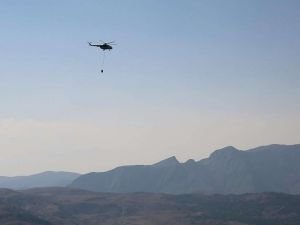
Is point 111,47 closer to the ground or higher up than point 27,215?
higher up

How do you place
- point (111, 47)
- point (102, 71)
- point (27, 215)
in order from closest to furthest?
point (102, 71)
point (111, 47)
point (27, 215)

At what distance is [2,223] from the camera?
178500 mm

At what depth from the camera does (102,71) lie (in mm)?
87188

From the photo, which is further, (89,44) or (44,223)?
(44,223)

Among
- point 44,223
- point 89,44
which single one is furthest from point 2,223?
point 89,44

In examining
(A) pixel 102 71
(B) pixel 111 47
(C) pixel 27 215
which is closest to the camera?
(A) pixel 102 71

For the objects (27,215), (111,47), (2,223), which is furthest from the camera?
(27,215)

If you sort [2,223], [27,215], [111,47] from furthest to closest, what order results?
[27,215] → [2,223] → [111,47]

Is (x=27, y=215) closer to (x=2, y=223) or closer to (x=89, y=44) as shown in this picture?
(x=2, y=223)

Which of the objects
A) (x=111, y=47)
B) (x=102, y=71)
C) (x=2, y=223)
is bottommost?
(x=2, y=223)

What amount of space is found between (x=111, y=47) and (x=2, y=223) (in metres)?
105

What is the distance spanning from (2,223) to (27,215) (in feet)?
63.2

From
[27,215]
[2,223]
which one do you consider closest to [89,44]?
[2,223]

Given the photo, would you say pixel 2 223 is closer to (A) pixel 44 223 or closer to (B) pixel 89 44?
(A) pixel 44 223
